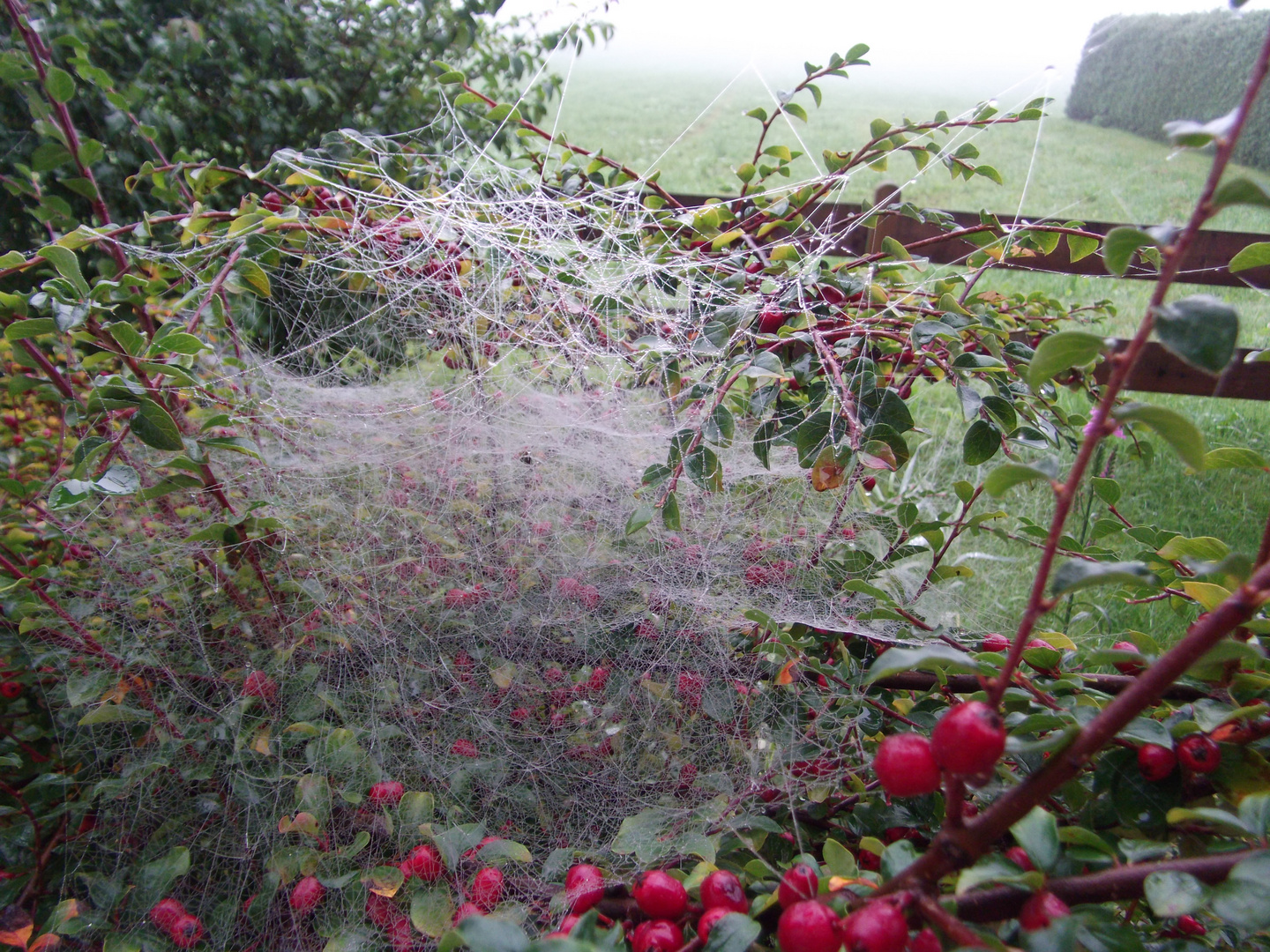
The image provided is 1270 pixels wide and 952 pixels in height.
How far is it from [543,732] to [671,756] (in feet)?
0.63

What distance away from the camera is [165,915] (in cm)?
81

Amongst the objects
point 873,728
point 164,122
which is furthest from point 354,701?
point 164,122

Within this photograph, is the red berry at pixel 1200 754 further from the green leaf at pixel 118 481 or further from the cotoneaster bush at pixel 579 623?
the green leaf at pixel 118 481

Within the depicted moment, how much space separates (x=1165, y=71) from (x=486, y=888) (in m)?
3.61

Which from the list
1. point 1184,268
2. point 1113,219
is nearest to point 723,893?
point 1184,268

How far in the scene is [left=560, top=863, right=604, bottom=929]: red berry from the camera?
659 millimetres

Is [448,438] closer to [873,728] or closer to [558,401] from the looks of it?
[558,401]

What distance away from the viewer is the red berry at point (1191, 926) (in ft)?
2.03

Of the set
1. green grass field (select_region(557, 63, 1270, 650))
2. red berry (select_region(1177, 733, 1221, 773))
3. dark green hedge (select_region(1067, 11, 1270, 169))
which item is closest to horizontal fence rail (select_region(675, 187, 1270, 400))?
green grass field (select_region(557, 63, 1270, 650))

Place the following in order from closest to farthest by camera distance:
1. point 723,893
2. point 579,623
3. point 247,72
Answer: point 723,893 < point 579,623 < point 247,72

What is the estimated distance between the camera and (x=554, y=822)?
927mm

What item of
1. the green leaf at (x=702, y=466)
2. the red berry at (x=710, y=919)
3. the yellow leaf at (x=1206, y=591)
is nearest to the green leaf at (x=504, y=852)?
the red berry at (x=710, y=919)

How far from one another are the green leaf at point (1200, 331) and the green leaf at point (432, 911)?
30.4 inches

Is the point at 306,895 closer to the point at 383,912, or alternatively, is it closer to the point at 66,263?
the point at 383,912
